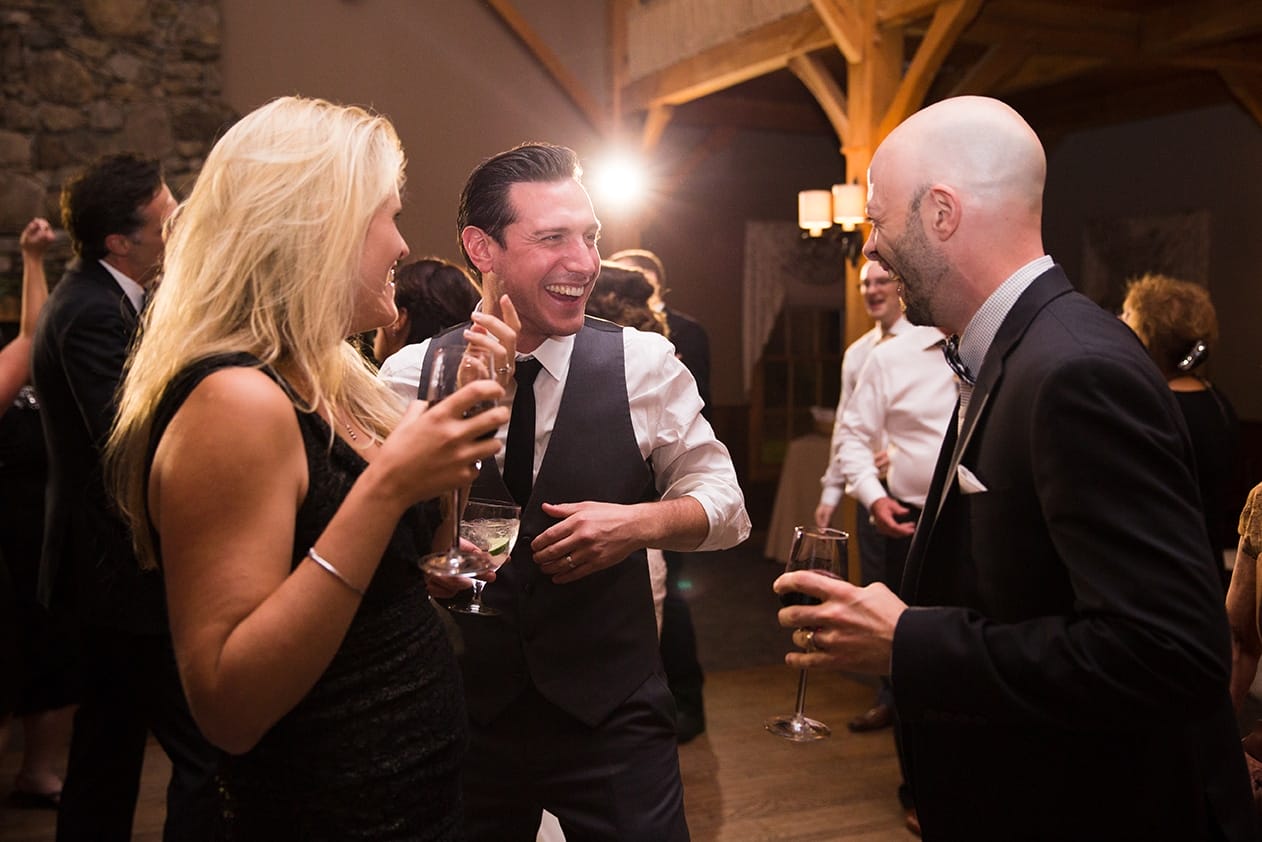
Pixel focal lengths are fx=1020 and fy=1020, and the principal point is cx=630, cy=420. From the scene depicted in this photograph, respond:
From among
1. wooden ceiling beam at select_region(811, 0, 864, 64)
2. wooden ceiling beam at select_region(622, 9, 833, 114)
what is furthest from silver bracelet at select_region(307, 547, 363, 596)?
wooden ceiling beam at select_region(622, 9, 833, 114)

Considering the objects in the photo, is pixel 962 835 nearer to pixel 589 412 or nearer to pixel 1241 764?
pixel 1241 764

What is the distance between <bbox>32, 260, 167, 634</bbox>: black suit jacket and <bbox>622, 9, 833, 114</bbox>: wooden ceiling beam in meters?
4.31

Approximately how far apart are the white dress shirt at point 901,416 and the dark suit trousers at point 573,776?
2.07 metres

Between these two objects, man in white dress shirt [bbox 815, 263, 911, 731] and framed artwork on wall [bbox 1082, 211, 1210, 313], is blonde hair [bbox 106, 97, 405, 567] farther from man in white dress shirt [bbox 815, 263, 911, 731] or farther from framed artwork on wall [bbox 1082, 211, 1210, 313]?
framed artwork on wall [bbox 1082, 211, 1210, 313]

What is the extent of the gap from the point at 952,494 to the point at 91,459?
2.12 meters

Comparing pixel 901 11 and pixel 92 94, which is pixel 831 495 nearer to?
pixel 901 11

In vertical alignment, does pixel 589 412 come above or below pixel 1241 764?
above

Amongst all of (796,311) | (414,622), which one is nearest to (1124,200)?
(796,311)

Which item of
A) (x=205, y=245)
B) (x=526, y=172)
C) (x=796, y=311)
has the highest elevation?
(x=526, y=172)

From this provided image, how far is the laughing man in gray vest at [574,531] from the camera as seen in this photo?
170 cm

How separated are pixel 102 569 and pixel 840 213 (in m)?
4.00

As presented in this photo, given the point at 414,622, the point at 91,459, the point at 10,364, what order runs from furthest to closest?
the point at 10,364
the point at 91,459
the point at 414,622

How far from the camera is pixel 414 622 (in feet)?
4.22

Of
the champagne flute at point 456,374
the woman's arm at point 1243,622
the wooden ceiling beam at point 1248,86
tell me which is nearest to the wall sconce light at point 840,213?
the wooden ceiling beam at point 1248,86
